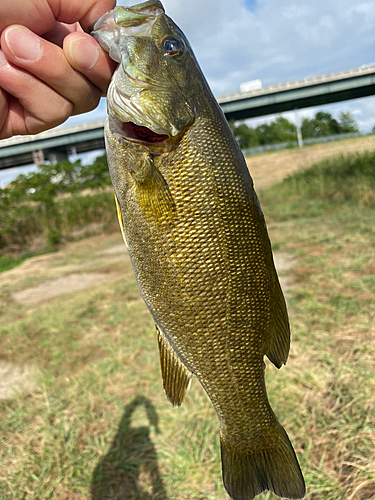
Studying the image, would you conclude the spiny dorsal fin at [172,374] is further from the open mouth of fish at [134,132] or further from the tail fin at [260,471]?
the open mouth of fish at [134,132]

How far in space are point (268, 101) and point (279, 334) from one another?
34.2m

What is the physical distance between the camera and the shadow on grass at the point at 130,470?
2.97m

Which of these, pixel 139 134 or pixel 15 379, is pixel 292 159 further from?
pixel 139 134

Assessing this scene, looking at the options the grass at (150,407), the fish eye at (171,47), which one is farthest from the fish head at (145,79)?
the grass at (150,407)

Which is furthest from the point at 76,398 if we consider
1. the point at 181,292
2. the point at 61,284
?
the point at 61,284

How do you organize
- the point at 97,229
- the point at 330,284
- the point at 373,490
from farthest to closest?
the point at 97,229, the point at 330,284, the point at 373,490

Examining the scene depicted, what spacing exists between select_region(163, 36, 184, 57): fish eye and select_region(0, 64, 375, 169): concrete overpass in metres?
26.9

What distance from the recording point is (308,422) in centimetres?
324

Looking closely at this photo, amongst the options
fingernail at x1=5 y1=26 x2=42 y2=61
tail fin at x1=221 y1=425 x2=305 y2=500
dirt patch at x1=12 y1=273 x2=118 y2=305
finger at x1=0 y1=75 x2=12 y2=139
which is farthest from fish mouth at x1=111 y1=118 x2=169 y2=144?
dirt patch at x1=12 y1=273 x2=118 y2=305

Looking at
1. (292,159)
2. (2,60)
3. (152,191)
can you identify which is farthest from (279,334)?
(292,159)

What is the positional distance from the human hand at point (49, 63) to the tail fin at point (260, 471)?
5.68 ft

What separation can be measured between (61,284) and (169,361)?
830 centimetres

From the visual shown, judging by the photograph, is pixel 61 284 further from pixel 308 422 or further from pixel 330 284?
pixel 308 422

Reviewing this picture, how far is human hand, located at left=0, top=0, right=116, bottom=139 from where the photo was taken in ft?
4.91
